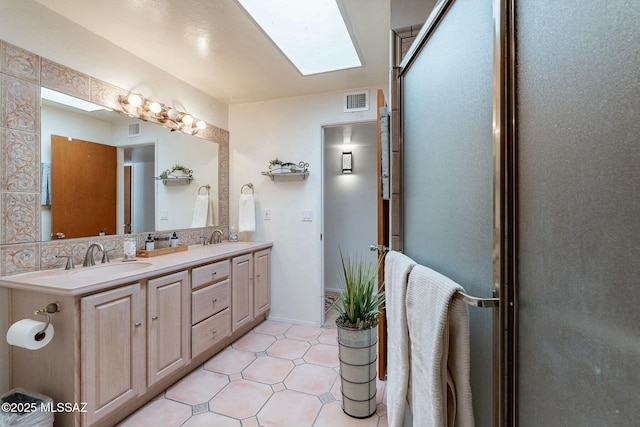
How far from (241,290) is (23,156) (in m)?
1.70

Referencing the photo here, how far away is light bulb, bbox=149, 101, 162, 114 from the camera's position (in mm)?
2265

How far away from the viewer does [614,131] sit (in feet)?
1.21

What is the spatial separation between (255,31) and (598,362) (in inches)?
86.3

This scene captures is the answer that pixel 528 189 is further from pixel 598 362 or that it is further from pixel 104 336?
pixel 104 336

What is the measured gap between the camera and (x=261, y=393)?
1833 millimetres

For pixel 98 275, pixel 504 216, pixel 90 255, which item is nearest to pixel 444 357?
pixel 504 216

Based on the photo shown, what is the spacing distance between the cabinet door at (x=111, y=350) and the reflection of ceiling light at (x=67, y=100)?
1.22 meters

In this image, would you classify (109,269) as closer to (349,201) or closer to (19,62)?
(19,62)

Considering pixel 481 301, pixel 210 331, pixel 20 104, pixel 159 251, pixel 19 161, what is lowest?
pixel 210 331

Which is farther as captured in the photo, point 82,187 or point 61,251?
point 82,187

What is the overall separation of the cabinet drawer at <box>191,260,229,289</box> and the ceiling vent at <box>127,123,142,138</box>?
1.16 metres

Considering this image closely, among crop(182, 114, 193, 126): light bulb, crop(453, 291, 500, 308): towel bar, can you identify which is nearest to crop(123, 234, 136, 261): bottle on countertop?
crop(182, 114, 193, 126): light bulb

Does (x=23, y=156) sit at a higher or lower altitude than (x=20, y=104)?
lower

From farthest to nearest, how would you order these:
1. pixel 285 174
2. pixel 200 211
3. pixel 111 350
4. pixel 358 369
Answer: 1. pixel 285 174
2. pixel 200 211
3. pixel 358 369
4. pixel 111 350
